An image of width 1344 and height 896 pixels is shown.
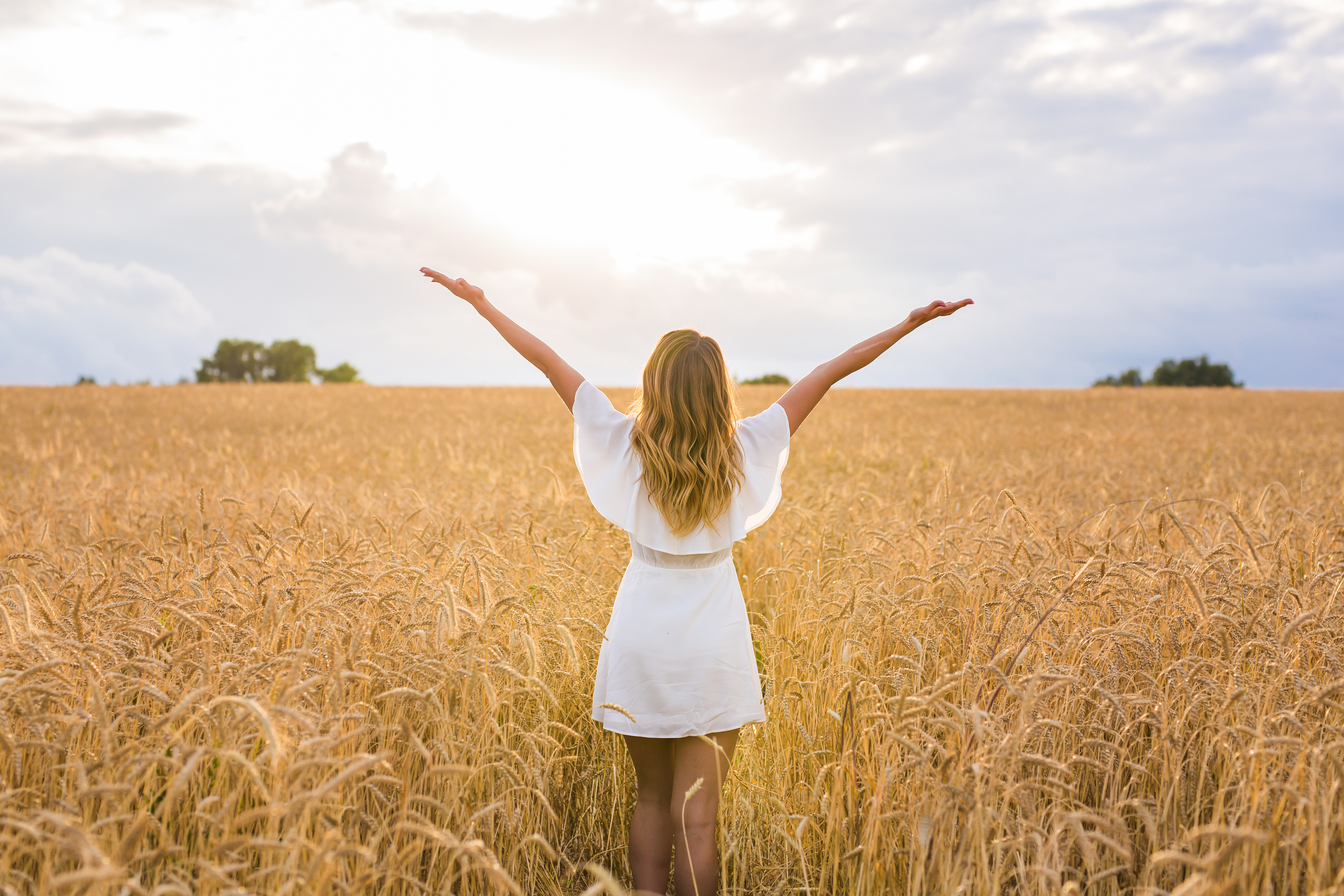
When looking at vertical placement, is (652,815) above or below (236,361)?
below

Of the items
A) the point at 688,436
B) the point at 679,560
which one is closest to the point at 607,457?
the point at 688,436

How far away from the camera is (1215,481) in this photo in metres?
9.55

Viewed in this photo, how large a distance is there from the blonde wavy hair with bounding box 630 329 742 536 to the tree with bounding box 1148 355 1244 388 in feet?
260

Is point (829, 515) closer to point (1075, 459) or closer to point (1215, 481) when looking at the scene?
point (1215, 481)

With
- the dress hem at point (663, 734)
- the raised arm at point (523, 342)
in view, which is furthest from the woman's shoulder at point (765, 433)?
the dress hem at point (663, 734)

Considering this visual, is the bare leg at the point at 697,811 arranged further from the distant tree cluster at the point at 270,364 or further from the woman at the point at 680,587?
the distant tree cluster at the point at 270,364

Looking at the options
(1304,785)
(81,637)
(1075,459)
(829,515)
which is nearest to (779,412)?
(1304,785)

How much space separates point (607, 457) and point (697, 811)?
1.41 meters

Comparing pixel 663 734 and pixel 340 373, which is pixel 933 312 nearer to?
pixel 663 734

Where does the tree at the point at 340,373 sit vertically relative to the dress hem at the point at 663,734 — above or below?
above

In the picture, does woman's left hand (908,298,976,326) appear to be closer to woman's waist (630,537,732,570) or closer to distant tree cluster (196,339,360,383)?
woman's waist (630,537,732,570)

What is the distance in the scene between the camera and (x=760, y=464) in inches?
123

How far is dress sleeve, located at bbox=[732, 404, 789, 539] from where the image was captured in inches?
122

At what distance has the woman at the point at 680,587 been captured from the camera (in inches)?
111
